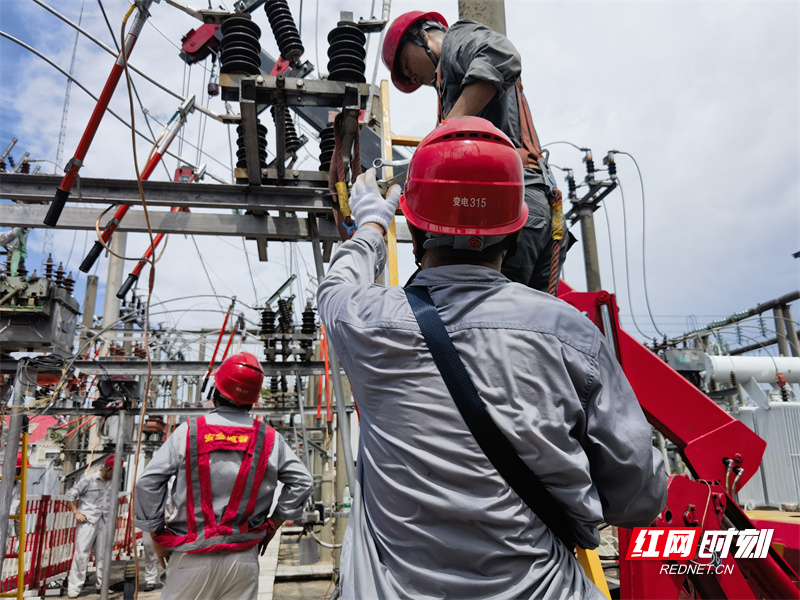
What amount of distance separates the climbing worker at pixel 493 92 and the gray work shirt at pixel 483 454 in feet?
2.71

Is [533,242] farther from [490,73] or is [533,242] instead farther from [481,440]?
[481,440]

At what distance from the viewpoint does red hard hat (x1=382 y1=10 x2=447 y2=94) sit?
304 cm

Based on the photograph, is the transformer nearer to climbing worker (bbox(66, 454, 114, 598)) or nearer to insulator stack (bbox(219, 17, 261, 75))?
insulator stack (bbox(219, 17, 261, 75))

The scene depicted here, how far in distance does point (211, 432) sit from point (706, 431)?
2.95m

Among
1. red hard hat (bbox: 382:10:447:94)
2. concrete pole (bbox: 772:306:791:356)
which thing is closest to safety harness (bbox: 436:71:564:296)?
red hard hat (bbox: 382:10:447:94)

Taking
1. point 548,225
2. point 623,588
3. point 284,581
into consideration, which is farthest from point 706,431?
point 284,581

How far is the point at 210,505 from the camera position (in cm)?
386

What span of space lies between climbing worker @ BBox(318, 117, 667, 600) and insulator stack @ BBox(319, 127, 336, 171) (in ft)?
10.1

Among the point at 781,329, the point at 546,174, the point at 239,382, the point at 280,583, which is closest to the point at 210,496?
the point at 239,382

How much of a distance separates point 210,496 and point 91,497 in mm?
7471

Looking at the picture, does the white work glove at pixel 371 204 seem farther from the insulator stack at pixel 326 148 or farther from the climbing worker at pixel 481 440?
the insulator stack at pixel 326 148

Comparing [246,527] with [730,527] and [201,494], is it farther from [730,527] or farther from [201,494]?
[730,527]

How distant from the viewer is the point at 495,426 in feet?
4.26

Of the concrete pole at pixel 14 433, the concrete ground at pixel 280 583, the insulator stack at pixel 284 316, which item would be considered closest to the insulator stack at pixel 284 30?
the concrete pole at pixel 14 433
